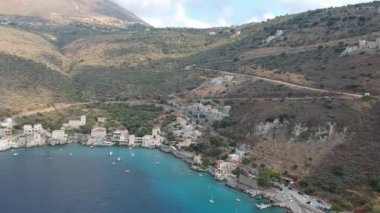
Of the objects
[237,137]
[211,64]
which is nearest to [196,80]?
[211,64]

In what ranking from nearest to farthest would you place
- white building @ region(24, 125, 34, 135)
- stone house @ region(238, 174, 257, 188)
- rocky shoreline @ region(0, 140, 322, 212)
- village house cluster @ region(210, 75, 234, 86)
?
rocky shoreline @ region(0, 140, 322, 212), stone house @ region(238, 174, 257, 188), white building @ region(24, 125, 34, 135), village house cluster @ region(210, 75, 234, 86)

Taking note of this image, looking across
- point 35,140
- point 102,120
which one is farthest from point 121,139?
point 35,140

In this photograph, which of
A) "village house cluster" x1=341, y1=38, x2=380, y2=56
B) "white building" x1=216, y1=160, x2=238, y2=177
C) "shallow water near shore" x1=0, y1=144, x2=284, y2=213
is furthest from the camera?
"village house cluster" x1=341, y1=38, x2=380, y2=56

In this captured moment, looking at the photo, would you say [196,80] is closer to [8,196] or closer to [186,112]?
[186,112]

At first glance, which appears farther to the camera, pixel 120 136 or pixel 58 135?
pixel 120 136

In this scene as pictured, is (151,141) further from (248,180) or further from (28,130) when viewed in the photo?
(248,180)

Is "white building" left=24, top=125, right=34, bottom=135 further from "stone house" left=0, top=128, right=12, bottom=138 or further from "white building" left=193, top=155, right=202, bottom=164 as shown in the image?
"white building" left=193, top=155, right=202, bottom=164

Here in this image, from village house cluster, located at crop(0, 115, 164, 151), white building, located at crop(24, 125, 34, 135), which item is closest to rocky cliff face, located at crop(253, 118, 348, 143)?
village house cluster, located at crop(0, 115, 164, 151)

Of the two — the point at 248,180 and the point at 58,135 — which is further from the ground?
the point at 58,135

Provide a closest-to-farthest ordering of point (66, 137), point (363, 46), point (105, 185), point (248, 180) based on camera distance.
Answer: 1. point (105, 185)
2. point (248, 180)
3. point (66, 137)
4. point (363, 46)
